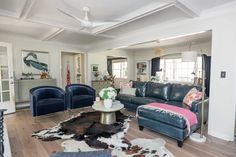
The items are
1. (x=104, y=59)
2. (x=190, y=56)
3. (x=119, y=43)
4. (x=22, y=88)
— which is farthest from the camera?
(x=104, y=59)

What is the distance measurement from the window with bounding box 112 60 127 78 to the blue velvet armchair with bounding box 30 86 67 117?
208 inches

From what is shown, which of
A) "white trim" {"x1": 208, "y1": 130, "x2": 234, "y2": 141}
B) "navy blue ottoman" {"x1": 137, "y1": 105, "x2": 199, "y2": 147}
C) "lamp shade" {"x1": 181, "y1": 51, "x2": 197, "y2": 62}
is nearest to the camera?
"navy blue ottoman" {"x1": 137, "y1": 105, "x2": 199, "y2": 147}

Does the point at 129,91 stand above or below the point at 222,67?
below

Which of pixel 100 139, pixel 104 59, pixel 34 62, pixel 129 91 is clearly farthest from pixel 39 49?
pixel 100 139

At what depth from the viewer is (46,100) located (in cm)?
401

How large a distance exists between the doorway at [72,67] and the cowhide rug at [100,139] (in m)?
3.82

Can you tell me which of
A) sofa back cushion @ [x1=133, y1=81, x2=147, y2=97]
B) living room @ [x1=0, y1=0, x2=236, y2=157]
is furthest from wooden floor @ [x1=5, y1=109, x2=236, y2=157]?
sofa back cushion @ [x1=133, y1=81, x2=147, y2=97]

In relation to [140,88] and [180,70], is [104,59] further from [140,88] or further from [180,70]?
[180,70]

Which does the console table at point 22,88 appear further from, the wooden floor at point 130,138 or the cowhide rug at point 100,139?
the cowhide rug at point 100,139

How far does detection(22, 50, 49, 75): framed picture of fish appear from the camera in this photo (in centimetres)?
539

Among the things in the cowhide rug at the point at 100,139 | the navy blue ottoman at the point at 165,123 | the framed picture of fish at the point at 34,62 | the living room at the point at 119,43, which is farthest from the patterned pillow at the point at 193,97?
the framed picture of fish at the point at 34,62

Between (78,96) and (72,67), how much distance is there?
3.43 metres

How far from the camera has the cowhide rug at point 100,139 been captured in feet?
7.76

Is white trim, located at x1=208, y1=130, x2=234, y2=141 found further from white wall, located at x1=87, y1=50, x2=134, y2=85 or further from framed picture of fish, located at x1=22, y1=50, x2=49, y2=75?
framed picture of fish, located at x1=22, y1=50, x2=49, y2=75
